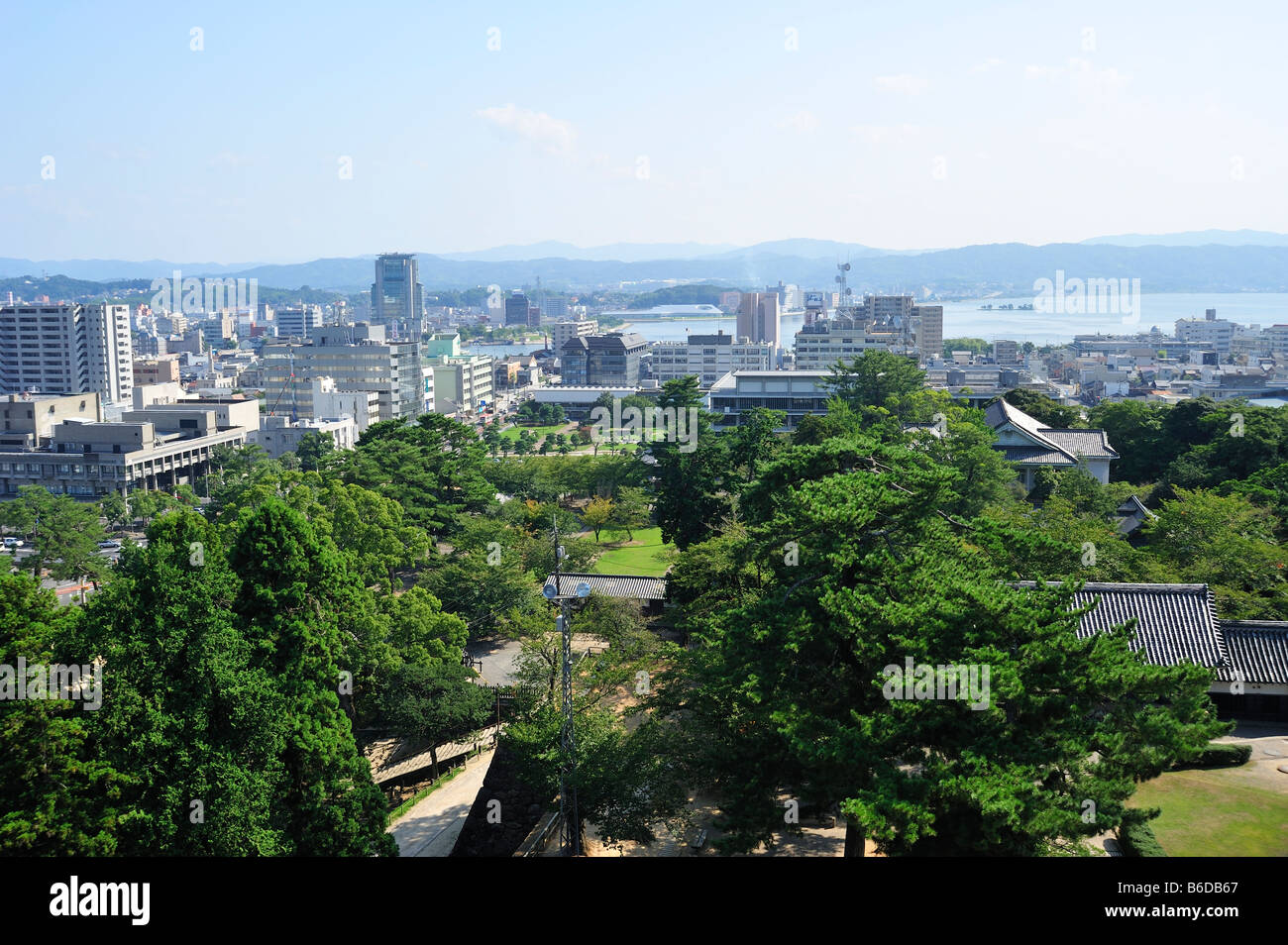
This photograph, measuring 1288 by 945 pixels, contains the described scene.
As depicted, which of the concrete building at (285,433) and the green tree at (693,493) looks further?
the concrete building at (285,433)

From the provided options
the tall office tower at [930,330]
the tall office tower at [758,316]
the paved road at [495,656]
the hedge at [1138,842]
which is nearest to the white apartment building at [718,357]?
the tall office tower at [930,330]

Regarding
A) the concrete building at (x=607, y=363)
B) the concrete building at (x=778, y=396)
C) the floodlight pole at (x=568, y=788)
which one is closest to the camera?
the floodlight pole at (x=568, y=788)

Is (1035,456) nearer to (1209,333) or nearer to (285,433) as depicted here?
(285,433)

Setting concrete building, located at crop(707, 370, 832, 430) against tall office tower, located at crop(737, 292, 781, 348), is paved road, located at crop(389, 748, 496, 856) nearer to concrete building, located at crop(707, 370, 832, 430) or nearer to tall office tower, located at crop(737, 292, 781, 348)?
concrete building, located at crop(707, 370, 832, 430)

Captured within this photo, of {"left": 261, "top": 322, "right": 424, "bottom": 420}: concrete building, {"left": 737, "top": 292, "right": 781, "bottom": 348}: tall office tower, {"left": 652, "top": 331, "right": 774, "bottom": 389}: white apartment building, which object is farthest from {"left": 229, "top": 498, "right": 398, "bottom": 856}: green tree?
{"left": 737, "top": 292, "right": 781, "bottom": 348}: tall office tower

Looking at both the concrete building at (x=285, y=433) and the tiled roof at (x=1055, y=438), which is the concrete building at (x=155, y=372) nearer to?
the concrete building at (x=285, y=433)

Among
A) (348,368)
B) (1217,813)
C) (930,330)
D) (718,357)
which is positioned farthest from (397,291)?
(1217,813)
